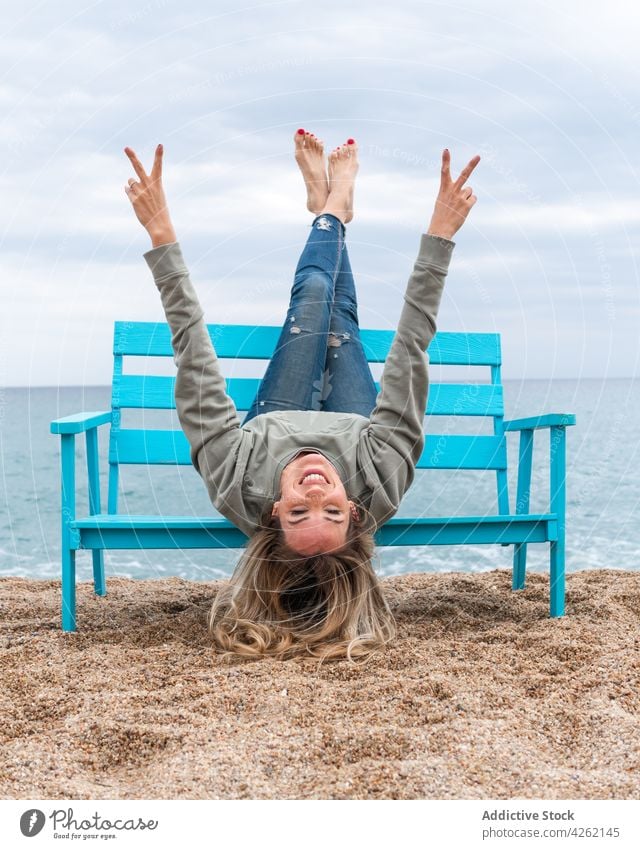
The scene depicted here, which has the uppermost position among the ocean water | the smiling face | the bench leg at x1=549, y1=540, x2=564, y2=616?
the smiling face

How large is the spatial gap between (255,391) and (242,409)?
0.13m

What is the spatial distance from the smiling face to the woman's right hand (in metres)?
1.02

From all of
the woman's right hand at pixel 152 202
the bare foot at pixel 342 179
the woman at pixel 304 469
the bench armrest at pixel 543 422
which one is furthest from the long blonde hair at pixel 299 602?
the bare foot at pixel 342 179

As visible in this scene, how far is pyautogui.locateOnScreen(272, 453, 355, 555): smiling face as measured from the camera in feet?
9.55

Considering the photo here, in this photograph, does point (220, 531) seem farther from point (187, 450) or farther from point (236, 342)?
point (236, 342)

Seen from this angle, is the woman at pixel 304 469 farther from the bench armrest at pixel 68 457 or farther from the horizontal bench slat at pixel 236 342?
the horizontal bench slat at pixel 236 342

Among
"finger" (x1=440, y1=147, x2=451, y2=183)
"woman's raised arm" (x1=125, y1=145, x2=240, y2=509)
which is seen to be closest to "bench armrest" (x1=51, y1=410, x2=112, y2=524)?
"woman's raised arm" (x1=125, y1=145, x2=240, y2=509)

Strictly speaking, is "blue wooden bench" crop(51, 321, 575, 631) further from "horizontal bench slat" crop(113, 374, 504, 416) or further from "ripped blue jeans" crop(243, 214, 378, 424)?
"ripped blue jeans" crop(243, 214, 378, 424)

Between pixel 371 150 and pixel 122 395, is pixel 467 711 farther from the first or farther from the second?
pixel 371 150

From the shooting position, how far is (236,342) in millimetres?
4215

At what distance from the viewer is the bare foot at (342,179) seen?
13.4 ft

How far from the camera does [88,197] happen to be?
386 centimetres

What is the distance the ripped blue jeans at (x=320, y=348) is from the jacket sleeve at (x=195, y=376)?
0.55 metres

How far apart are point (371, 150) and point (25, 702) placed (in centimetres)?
289
